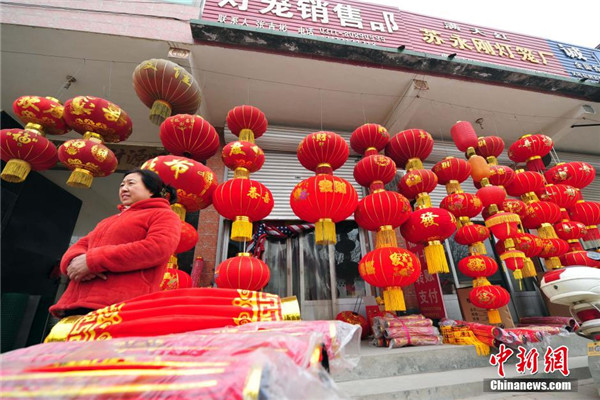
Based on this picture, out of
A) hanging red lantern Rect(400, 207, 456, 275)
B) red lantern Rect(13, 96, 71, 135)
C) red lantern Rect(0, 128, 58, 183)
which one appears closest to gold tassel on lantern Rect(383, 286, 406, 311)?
hanging red lantern Rect(400, 207, 456, 275)

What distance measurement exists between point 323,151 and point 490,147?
317 centimetres

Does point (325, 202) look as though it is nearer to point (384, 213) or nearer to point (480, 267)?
point (384, 213)

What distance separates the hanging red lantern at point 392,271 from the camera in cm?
281

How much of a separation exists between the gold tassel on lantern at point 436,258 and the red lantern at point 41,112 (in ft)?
16.0

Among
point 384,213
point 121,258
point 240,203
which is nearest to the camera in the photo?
point 121,258

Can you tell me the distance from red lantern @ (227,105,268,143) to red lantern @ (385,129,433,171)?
6.58 feet

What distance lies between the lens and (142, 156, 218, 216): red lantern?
247 cm

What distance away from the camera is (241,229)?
2.73 m

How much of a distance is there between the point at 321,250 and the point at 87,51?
4.89 m

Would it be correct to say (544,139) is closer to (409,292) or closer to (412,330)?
(409,292)

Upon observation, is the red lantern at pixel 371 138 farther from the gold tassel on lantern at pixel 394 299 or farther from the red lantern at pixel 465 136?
the gold tassel on lantern at pixel 394 299

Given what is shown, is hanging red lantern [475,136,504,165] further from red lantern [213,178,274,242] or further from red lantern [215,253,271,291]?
red lantern [215,253,271,291]

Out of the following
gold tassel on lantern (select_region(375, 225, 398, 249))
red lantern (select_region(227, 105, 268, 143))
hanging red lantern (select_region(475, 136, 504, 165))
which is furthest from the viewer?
hanging red lantern (select_region(475, 136, 504, 165))

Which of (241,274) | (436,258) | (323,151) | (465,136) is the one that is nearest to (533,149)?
(465,136)
